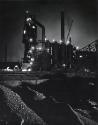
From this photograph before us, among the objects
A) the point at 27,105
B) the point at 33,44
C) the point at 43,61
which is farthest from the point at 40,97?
the point at 33,44

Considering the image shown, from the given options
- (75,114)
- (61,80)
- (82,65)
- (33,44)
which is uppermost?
(33,44)

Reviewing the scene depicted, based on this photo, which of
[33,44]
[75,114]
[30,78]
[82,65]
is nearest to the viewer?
[30,78]

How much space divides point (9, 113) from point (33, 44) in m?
17.1

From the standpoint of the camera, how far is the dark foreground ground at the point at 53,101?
1316 cm

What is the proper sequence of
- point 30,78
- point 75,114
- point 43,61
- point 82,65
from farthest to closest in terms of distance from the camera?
point 43,61 < point 82,65 < point 75,114 < point 30,78

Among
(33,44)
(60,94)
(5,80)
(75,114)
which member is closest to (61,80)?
(60,94)

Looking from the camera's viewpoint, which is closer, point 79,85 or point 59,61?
point 79,85

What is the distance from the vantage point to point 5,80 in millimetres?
13188

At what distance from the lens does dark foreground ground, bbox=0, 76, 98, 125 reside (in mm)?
13164

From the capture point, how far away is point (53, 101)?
550 inches

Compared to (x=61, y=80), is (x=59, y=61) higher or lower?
higher

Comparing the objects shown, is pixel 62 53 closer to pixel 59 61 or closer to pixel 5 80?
pixel 59 61

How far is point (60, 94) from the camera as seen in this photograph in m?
14.0

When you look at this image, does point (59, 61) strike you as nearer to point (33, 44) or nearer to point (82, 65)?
point (82, 65)
